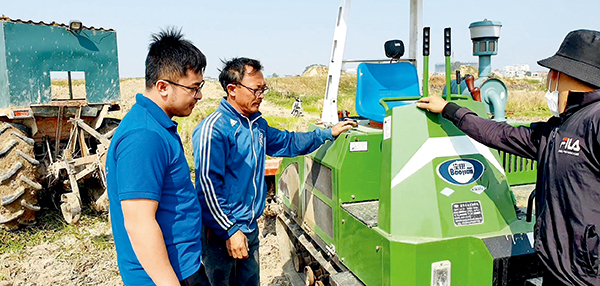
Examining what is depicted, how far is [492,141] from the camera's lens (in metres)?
2.28

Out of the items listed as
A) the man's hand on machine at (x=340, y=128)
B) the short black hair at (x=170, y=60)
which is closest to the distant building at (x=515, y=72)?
the man's hand on machine at (x=340, y=128)

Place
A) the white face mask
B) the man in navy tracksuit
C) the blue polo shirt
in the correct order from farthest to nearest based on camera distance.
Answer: the man in navy tracksuit
the white face mask
the blue polo shirt

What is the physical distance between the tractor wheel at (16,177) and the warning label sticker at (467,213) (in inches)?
195

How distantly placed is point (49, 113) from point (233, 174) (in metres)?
4.28

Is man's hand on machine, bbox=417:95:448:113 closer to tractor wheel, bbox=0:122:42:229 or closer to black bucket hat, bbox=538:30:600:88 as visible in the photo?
black bucket hat, bbox=538:30:600:88

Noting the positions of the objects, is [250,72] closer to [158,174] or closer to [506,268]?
[158,174]

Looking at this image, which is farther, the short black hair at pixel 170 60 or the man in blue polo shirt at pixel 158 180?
the short black hair at pixel 170 60

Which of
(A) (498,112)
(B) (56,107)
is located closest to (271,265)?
(A) (498,112)

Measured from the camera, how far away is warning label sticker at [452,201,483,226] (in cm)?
242

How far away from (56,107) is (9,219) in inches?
58.6

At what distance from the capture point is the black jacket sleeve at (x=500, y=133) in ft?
7.27

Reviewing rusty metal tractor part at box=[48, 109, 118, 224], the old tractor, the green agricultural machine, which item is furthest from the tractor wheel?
the green agricultural machine

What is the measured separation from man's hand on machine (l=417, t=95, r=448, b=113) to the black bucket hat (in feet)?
1.91

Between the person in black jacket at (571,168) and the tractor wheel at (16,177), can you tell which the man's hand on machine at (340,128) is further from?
the tractor wheel at (16,177)
